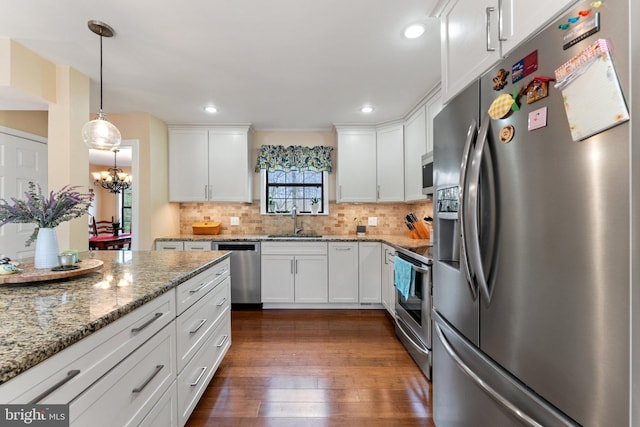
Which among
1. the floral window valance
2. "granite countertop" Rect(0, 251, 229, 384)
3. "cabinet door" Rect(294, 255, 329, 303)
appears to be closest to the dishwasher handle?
"cabinet door" Rect(294, 255, 329, 303)

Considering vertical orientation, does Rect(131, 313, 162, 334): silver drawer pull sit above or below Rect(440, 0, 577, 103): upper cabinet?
below

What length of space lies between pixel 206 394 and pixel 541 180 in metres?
2.14

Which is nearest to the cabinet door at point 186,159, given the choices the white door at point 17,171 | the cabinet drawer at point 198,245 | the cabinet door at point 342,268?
the cabinet drawer at point 198,245

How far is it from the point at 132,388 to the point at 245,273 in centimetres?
238

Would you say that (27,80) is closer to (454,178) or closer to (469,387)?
(454,178)

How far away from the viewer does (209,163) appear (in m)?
3.64

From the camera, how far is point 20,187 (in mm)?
2914

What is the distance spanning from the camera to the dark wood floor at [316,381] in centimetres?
162

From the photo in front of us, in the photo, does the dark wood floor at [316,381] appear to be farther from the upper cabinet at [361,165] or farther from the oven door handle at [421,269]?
the upper cabinet at [361,165]

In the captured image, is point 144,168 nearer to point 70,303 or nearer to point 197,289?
point 197,289

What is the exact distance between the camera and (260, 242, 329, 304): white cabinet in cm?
333

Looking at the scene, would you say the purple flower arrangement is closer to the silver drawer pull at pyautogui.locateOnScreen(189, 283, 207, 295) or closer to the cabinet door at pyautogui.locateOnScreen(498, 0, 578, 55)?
the silver drawer pull at pyautogui.locateOnScreen(189, 283, 207, 295)

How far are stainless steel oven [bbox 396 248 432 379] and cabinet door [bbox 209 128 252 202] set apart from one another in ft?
7.48

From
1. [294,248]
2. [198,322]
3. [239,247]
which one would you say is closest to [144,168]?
[239,247]
